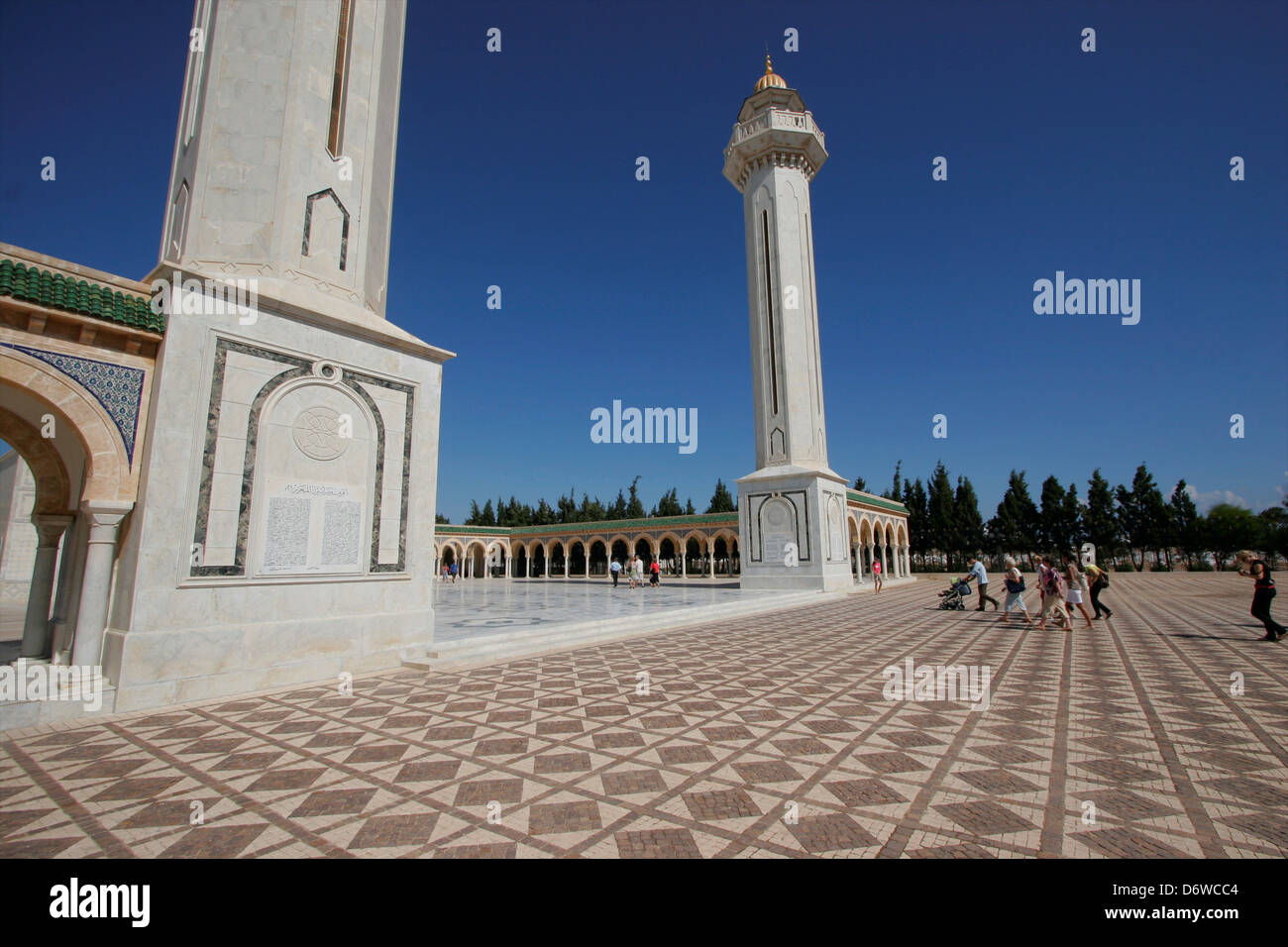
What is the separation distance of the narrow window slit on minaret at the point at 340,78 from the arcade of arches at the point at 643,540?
61.3 ft

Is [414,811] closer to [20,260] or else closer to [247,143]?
[20,260]

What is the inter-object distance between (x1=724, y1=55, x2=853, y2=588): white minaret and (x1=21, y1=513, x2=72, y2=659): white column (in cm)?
1561

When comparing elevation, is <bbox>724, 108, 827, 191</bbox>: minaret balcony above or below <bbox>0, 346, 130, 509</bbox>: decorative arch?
above

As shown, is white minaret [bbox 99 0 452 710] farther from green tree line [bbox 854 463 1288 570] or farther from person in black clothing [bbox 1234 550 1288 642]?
green tree line [bbox 854 463 1288 570]

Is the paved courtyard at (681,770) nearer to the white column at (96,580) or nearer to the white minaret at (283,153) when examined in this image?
the white column at (96,580)

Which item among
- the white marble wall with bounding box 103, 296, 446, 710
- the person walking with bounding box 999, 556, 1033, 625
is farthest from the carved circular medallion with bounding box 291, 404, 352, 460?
the person walking with bounding box 999, 556, 1033, 625

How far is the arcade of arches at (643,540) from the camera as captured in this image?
24.3 metres

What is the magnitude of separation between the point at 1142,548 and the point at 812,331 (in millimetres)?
38594

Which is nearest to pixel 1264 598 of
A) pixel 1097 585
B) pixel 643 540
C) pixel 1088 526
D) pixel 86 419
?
pixel 1097 585

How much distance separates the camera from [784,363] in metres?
18.5

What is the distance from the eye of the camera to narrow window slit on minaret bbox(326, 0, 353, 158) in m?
6.96

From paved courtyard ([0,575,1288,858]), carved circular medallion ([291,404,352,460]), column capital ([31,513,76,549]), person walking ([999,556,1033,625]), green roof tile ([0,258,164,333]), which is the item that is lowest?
paved courtyard ([0,575,1288,858])

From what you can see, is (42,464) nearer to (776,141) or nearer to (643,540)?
(776,141)

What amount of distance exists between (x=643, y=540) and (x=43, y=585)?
25519 millimetres
